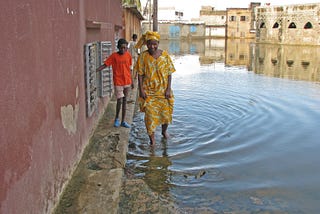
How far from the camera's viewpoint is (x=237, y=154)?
5.89m

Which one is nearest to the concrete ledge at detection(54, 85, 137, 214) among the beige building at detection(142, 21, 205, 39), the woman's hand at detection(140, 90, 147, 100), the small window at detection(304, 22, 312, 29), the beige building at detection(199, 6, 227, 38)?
the woman's hand at detection(140, 90, 147, 100)

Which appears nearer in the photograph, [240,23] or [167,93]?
[167,93]

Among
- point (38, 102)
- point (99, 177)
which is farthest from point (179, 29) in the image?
point (38, 102)

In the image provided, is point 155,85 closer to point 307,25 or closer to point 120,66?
point 120,66

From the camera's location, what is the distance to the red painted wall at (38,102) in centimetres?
239

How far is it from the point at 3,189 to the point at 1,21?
3.56 feet

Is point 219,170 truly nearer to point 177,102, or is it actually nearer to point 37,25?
point 37,25

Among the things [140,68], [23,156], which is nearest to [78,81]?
[140,68]

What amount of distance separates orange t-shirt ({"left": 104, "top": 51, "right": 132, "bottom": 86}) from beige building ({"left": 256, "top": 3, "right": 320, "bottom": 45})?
111 feet

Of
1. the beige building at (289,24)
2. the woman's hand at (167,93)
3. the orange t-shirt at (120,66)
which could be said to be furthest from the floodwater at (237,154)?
the beige building at (289,24)

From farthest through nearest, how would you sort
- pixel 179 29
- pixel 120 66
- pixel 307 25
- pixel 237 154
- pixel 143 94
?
pixel 179 29
pixel 307 25
pixel 120 66
pixel 237 154
pixel 143 94

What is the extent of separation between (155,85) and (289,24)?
36.5 m

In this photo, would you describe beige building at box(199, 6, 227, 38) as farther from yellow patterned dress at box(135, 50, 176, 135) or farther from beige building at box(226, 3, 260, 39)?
yellow patterned dress at box(135, 50, 176, 135)

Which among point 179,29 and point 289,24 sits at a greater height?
point 179,29
